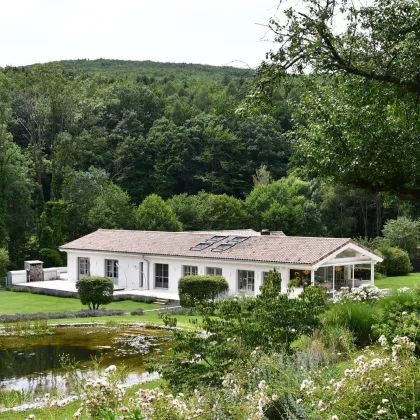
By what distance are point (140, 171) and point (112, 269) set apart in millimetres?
30083

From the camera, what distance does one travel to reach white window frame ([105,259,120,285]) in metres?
38.1

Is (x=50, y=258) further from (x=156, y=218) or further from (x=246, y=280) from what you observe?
(x=246, y=280)

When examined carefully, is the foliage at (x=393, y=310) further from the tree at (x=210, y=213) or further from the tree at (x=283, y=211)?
the tree at (x=283, y=211)

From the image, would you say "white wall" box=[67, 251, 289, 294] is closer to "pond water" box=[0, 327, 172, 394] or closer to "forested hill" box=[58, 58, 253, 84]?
"pond water" box=[0, 327, 172, 394]

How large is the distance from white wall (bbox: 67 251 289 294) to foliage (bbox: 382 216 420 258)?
1949 centimetres

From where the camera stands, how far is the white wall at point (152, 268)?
32.0 m

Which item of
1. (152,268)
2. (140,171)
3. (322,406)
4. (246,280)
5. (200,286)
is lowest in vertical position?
(200,286)

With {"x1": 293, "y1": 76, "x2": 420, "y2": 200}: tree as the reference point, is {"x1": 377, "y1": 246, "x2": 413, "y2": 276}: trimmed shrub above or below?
below

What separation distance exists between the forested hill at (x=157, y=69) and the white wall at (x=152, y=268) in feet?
216

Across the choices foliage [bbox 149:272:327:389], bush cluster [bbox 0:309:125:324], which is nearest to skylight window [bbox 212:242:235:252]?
bush cluster [bbox 0:309:125:324]

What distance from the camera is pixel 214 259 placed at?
33.1m

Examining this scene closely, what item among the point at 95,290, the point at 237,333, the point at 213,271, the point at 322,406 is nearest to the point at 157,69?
the point at 213,271

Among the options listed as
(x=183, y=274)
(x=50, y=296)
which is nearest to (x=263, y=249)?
(x=183, y=274)

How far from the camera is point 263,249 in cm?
3297
